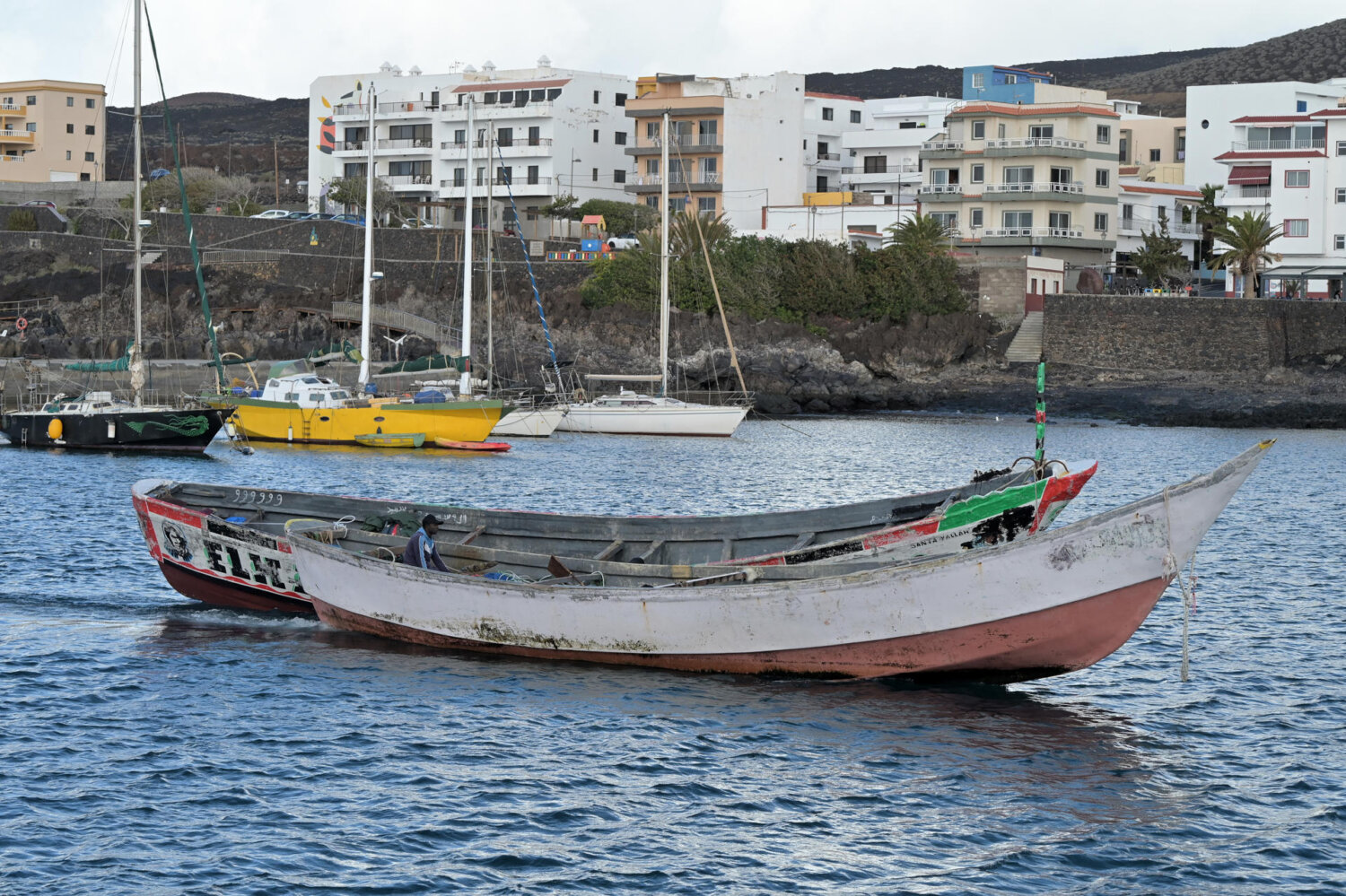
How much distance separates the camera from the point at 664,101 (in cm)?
9444

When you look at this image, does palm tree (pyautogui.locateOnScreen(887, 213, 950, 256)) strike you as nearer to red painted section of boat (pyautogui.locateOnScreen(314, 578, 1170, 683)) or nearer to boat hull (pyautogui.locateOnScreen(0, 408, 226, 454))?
boat hull (pyautogui.locateOnScreen(0, 408, 226, 454))

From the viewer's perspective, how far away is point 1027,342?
75.6 m

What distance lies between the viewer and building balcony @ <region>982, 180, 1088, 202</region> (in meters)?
80.7

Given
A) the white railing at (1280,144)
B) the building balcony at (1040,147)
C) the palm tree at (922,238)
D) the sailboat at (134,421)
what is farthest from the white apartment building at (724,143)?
the sailboat at (134,421)

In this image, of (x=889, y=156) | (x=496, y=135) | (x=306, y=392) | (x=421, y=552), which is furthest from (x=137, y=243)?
(x=889, y=156)

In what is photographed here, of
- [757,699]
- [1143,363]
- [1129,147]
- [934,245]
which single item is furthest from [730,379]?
[757,699]

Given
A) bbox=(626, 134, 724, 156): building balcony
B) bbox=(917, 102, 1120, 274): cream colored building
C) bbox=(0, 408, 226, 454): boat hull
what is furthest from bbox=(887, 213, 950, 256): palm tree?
bbox=(0, 408, 226, 454): boat hull

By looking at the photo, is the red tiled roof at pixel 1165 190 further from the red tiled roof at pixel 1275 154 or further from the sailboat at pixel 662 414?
the sailboat at pixel 662 414

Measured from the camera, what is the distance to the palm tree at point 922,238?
3076 inches

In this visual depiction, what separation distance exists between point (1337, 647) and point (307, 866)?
14858 millimetres

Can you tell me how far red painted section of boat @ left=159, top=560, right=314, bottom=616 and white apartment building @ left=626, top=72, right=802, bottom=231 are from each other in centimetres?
7266

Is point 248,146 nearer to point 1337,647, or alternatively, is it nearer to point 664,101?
point 664,101

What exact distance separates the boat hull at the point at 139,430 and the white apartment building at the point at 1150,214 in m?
56.1

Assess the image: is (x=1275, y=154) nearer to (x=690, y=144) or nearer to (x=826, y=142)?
(x=690, y=144)
